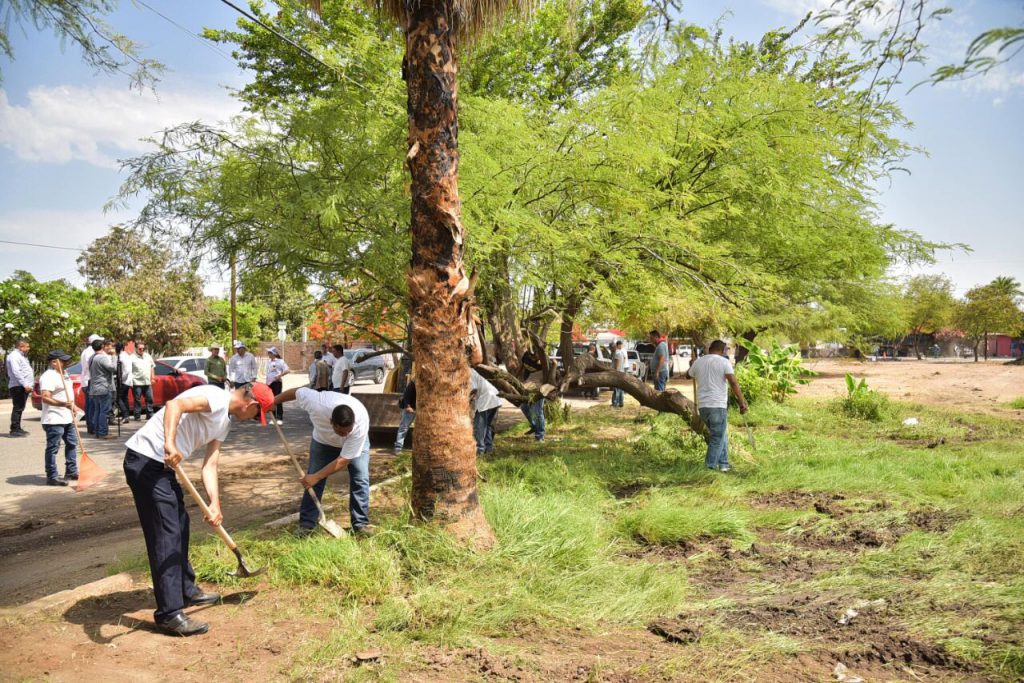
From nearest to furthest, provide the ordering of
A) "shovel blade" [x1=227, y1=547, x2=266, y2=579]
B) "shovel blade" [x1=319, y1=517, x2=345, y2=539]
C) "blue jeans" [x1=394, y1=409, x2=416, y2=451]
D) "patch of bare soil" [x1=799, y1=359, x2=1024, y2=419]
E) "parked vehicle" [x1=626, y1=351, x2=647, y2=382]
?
"shovel blade" [x1=227, y1=547, x2=266, y2=579], "shovel blade" [x1=319, y1=517, x2=345, y2=539], "blue jeans" [x1=394, y1=409, x2=416, y2=451], "patch of bare soil" [x1=799, y1=359, x2=1024, y2=419], "parked vehicle" [x1=626, y1=351, x2=647, y2=382]

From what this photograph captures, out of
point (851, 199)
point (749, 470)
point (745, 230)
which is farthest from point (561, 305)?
point (851, 199)

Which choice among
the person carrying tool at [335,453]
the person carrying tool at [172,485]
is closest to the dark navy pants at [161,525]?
the person carrying tool at [172,485]

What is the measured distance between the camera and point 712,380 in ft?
29.8

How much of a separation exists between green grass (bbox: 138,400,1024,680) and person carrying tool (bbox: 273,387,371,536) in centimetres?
27

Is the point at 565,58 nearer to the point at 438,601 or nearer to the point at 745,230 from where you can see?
the point at 745,230

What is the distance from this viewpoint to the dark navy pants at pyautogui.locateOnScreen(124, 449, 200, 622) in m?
4.44

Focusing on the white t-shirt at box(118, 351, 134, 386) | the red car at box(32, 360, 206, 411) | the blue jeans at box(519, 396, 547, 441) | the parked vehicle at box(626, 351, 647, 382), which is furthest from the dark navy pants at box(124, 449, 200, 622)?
the parked vehicle at box(626, 351, 647, 382)

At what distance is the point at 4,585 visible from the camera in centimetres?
542

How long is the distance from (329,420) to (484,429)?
4.41 metres

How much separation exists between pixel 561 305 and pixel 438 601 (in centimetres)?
715

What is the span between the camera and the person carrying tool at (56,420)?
8.95 m

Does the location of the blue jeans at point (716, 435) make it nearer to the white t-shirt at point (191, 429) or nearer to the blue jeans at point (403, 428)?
the blue jeans at point (403, 428)

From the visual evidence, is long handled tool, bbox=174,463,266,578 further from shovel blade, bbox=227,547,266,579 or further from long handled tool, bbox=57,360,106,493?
long handled tool, bbox=57,360,106,493

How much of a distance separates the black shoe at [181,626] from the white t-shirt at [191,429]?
0.98 metres
